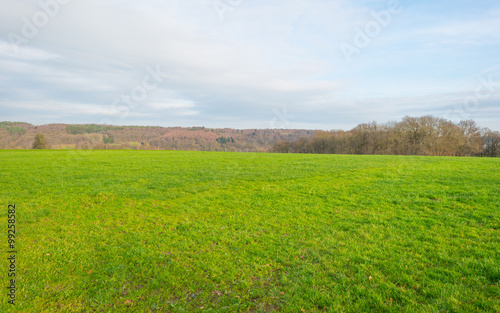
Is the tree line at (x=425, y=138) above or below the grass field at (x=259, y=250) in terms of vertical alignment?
above

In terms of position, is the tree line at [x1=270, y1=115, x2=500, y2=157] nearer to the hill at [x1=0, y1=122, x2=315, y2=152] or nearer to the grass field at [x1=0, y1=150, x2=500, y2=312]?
the hill at [x1=0, y1=122, x2=315, y2=152]

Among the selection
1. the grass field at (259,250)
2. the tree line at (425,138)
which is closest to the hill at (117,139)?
the tree line at (425,138)

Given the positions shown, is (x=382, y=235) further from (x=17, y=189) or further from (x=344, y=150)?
(x=344, y=150)

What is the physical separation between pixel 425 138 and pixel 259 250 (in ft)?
289

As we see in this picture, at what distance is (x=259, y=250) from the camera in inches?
308

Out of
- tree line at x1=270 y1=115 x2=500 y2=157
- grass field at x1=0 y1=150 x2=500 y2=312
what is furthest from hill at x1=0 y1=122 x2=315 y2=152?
grass field at x1=0 y1=150 x2=500 y2=312

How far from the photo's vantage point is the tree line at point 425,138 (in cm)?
7181

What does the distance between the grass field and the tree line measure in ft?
238

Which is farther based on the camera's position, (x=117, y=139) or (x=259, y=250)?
(x=117, y=139)

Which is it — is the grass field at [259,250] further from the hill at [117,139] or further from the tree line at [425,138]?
the hill at [117,139]

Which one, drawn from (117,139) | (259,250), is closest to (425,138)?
(259,250)

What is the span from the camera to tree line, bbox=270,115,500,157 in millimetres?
71812

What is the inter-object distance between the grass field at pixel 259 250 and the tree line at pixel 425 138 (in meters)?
72.7

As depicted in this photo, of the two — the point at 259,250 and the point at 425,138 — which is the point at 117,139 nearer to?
the point at 259,250
